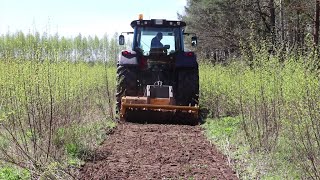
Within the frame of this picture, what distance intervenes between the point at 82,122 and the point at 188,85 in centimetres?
295

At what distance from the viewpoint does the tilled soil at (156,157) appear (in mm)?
5863

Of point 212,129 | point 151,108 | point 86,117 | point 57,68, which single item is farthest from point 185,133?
point 57,68

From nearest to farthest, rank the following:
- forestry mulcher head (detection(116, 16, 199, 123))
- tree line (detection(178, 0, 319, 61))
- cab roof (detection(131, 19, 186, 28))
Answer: forestry mulcher head (detection(116, 16, 199, 123)), cab roof (detection(131, 19, 186, 28)), tree line (detection(178, 0, 319, 61))

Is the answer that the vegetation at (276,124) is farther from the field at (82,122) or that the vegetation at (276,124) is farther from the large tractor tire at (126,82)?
the large tractor tire at (126,82)

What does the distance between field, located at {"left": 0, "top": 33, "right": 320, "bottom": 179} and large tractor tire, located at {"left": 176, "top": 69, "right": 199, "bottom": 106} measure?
204 centimetres

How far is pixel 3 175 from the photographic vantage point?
5285mm

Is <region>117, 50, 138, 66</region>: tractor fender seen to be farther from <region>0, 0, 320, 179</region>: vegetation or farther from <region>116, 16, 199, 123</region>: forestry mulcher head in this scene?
<region>0, 0, 320, 179</region>: vegetation

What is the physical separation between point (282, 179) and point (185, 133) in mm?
3768

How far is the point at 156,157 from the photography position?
6.83m

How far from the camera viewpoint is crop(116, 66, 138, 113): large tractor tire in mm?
10930

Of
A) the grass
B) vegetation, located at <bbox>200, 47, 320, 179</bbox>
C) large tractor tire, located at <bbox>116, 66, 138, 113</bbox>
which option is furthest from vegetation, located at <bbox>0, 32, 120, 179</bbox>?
large tractor tire, located at <bbox>116, 66, 138, 113</bbox>

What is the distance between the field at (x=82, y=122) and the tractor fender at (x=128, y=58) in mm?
2211

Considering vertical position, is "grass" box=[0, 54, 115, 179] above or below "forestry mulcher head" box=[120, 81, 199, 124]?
above

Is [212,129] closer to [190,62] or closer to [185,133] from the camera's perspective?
[185,133]
